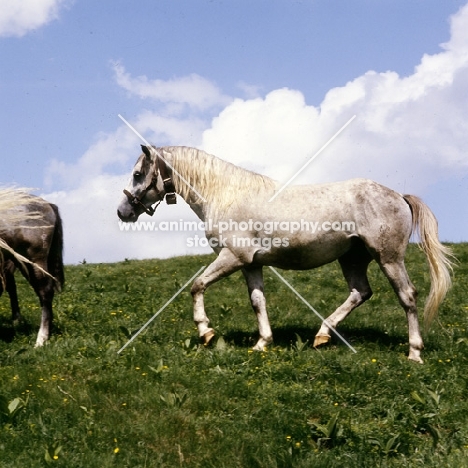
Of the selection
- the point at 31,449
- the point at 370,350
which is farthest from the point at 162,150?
the point at 31,449

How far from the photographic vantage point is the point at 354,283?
11102 mm

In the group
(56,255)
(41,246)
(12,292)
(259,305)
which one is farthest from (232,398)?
(12,292)

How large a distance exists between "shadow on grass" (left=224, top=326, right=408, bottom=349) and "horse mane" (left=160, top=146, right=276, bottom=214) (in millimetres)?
2351

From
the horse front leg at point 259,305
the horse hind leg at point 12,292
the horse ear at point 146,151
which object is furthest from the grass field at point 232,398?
the horse ear at point 146,151

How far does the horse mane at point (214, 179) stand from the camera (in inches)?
414

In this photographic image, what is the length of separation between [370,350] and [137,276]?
351 inches

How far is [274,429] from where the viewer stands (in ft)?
24.4

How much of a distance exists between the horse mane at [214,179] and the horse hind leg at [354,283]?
73.4 inches

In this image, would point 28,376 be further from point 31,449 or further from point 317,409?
point 317,409

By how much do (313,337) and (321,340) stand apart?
95 centimetres

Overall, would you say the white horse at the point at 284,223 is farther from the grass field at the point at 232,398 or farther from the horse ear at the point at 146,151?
the grass field at the point at 232,398

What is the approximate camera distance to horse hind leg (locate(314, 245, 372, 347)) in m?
10.9

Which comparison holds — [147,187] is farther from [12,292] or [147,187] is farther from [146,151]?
[12,292]

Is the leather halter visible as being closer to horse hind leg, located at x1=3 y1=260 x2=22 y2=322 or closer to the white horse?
the white horse
